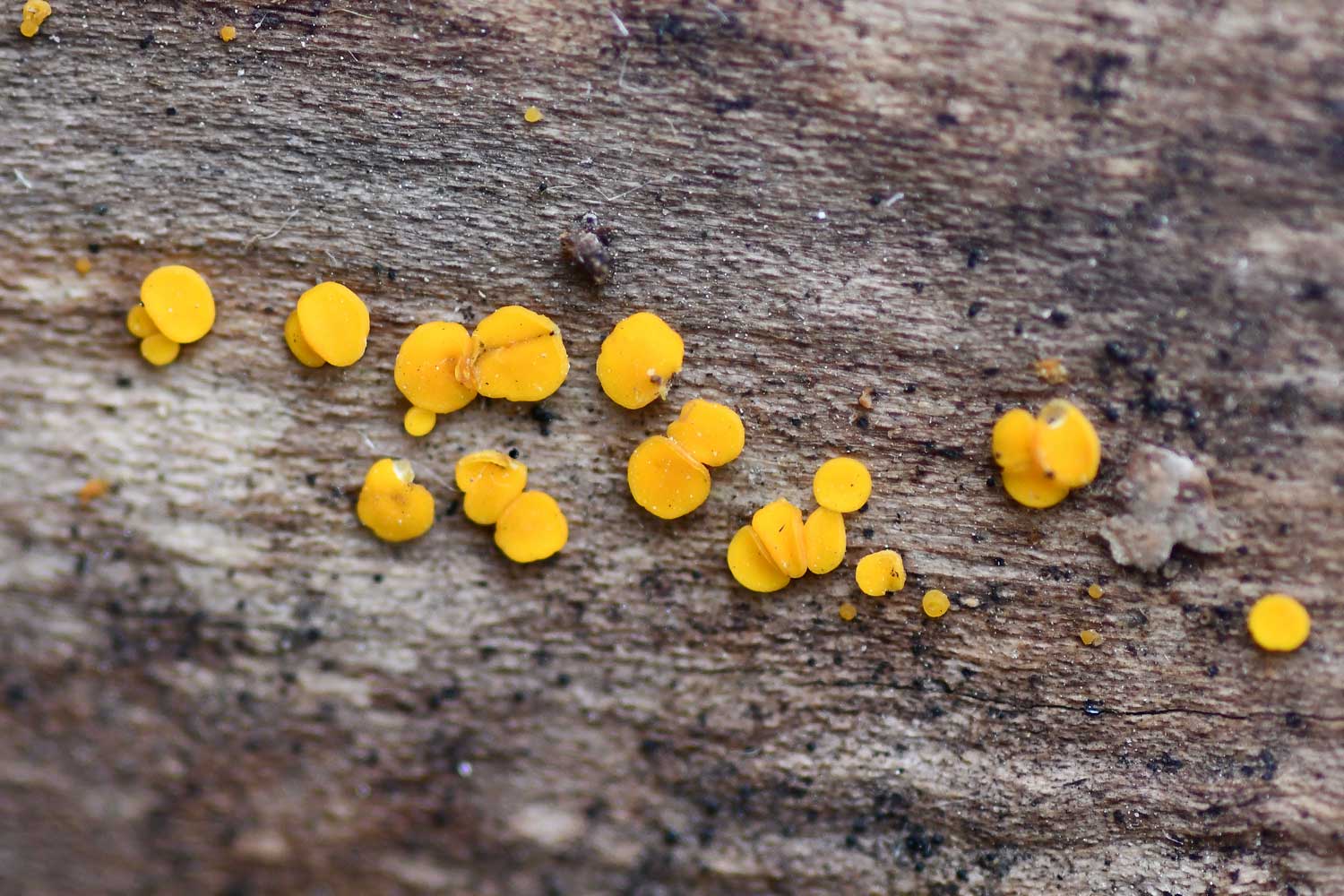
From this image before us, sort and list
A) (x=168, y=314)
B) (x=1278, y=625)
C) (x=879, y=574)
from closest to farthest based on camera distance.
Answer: (x=168, y=314), (x=879, y=574), (x=1278, y=625)

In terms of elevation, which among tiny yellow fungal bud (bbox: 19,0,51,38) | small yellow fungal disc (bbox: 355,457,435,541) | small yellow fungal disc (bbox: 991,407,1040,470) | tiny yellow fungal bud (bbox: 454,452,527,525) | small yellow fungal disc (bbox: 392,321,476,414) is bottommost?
small yellow fungal disc (bbox: 355,457,435,541)

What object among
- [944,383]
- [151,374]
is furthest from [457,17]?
[944,383]

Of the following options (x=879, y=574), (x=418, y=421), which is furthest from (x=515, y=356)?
(x=879, y=574)

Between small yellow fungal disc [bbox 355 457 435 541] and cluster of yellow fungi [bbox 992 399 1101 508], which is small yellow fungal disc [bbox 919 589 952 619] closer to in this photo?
cluster of yellow fungi [bbox 992 399 1101 508]

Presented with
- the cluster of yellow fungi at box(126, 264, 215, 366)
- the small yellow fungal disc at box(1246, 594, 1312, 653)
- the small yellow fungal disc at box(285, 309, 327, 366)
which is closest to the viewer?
the cluster of yellow fungi at box(126, 264, 215, 366)

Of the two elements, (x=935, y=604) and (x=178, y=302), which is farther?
(x=935, y=604)

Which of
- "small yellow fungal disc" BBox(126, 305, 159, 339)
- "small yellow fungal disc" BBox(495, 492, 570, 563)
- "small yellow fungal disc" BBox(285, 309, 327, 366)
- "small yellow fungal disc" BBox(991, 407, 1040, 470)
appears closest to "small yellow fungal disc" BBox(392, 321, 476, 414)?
"small yellow fungal disc" BBox(285, 309, 327, 366)

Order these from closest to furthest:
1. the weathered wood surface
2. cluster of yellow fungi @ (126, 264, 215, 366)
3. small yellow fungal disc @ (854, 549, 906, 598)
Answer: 1. the weathered wood surface
2. cluster of yellow fungi @ (126, 264, 215, 366)
3. small yellow fungal disc @ (854, 549, 906, 598)

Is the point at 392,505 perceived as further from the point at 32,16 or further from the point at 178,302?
the point at 32,16
